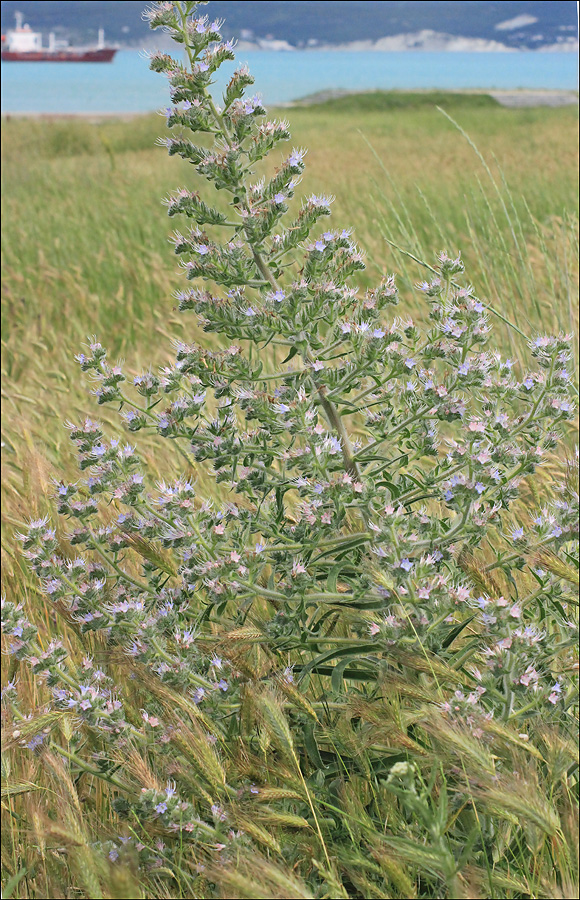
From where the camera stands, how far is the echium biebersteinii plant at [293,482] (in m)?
1.50

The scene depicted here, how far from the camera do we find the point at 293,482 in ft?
5.16

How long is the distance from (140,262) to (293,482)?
5.26 metres

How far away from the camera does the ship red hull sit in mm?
86000

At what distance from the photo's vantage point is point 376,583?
147 centimetres

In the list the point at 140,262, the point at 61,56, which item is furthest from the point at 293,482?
the point at 61,56

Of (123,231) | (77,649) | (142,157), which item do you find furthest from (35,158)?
(77,649)

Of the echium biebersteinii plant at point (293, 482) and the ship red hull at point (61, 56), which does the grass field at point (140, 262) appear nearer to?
the echium biebersteinii plant at point (293, 482)

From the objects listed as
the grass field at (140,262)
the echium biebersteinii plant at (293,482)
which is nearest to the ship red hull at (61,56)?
the grass field at (140,262)

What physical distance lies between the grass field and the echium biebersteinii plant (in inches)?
13.5

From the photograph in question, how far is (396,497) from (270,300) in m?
0.46

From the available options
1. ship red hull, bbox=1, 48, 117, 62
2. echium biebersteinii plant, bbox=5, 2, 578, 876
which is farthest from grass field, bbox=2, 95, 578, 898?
ship red hull, bbox=1, 48, 117, 62

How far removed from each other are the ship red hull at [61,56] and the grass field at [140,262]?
262 feet

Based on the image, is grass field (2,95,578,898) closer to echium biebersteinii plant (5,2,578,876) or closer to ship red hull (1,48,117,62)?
echium biebersteinii plant (5,2,578,876)

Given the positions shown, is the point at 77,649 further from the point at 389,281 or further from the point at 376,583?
the point at 389,281
